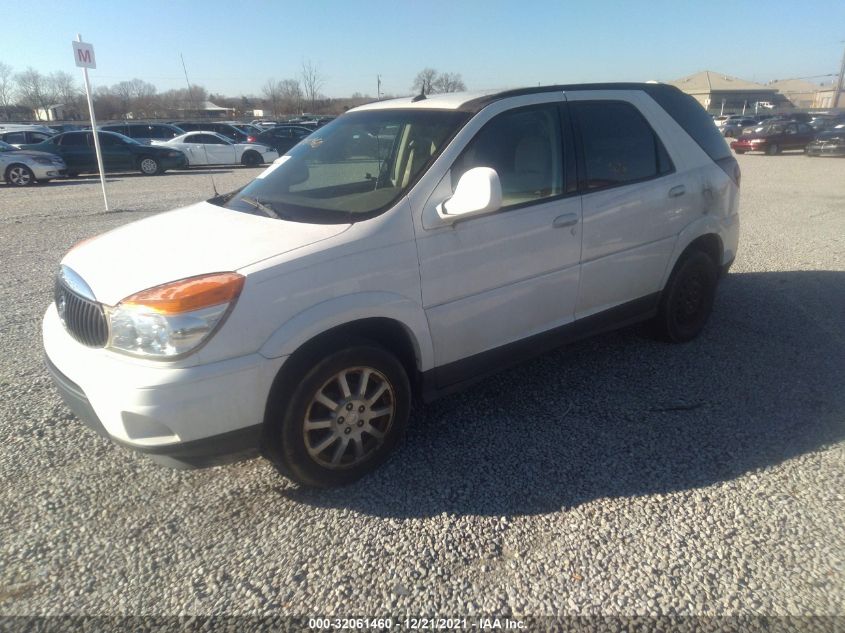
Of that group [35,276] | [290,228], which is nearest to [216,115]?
[35,276]

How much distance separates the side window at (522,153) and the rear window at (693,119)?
1.31 metres

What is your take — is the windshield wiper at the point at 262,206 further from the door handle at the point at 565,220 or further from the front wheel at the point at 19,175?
the front wheel at the point at 19,175

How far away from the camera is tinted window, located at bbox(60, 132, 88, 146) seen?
65.2ft

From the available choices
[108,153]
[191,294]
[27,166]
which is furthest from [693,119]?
[108,153]

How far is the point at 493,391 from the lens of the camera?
404 centimetres

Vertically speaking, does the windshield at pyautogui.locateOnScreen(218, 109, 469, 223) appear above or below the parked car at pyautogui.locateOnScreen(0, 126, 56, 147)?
below

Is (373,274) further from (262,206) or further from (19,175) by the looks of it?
(19,175)

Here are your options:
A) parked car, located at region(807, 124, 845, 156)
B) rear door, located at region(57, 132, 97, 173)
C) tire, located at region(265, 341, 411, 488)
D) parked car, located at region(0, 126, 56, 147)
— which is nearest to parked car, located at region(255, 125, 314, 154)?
rear door, located at region(57, 132, 97, 173)

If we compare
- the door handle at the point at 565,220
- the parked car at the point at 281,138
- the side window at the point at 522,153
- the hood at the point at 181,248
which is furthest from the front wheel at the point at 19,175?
the door handle at the point at 565,220

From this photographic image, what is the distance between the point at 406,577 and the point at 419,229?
1.60m

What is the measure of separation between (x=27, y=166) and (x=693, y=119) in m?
18.6

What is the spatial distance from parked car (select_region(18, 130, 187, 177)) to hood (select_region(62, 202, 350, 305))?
19.6m

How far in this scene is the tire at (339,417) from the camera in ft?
9.00

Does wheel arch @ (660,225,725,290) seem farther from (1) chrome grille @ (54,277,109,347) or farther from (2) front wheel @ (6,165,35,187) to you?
(2) front wheel @ (6,165,35,187)
